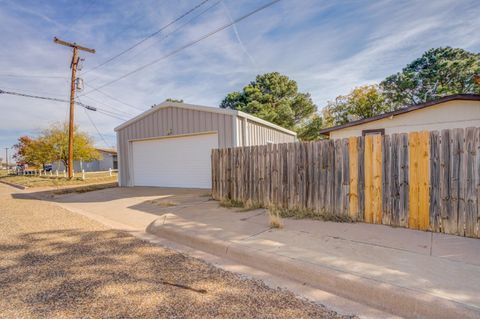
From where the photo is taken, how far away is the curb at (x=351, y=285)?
1998 mm

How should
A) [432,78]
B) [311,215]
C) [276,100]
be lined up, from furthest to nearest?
[276,100] < [432,78] < [311,215]

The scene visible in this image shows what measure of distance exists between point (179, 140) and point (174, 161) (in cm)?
97

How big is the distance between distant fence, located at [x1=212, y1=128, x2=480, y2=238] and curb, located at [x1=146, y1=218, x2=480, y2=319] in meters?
2.13

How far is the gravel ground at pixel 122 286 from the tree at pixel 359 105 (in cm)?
2220

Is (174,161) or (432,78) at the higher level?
(432,78)

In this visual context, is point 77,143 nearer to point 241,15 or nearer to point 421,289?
point 241,15

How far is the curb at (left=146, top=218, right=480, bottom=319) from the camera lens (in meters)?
2.00

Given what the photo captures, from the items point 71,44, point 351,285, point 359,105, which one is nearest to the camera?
point 351,285

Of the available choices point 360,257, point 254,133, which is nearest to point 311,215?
point 360,257

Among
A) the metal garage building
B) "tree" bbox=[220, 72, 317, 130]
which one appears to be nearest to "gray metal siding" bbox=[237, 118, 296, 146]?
the metal garage building

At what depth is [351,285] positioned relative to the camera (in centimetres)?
242

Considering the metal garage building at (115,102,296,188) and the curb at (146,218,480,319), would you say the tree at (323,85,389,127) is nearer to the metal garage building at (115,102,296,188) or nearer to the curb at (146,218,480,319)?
the metal garage building at (115,102,296,188)

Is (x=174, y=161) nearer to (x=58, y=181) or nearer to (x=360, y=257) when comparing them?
(x=360, y=257)

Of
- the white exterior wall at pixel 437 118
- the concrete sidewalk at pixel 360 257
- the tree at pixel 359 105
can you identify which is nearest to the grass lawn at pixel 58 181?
the concrete sidewalk at pixel 360 257
